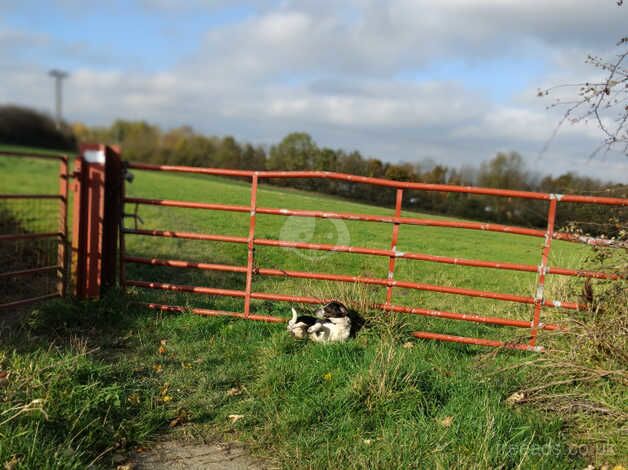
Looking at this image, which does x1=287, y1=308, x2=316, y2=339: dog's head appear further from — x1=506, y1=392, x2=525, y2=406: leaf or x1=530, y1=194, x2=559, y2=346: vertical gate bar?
x1=530, y1=194, x2=559, y2=346: vertical gate bar

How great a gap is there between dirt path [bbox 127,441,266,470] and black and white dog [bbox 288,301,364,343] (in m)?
1.66

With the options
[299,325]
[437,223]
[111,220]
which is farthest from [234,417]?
[111,220]

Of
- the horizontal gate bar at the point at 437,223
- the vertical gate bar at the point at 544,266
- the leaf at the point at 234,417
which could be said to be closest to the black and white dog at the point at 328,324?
the horizontal gate bar at the point at 437,223

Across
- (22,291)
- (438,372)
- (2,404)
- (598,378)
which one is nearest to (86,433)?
(2,404)

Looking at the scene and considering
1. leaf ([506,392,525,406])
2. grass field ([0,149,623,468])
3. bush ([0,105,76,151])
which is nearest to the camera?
bush ([0,105,76,151])

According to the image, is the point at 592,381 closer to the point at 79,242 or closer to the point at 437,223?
the point at 437,223

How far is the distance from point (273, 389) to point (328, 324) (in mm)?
1078

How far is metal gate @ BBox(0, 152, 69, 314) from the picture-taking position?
5.79 m

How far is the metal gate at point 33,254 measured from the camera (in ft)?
19.0

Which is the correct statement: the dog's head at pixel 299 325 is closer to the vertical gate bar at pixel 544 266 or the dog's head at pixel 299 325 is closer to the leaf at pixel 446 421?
the leaf at pixel 446 421

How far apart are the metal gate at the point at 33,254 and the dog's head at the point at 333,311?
2.89m

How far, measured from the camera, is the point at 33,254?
322 inches

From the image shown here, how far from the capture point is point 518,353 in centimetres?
520

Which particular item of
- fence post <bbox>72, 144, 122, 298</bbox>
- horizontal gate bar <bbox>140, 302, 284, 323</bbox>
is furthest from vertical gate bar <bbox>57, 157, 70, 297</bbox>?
horizontal gate bar <bbox>140, 302, 284, 323</bbox>
